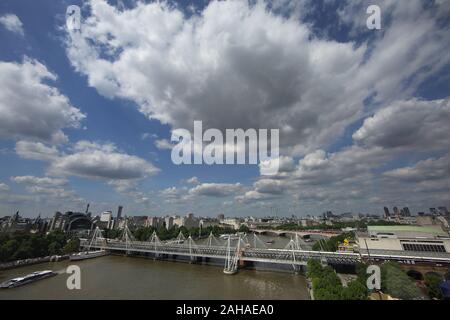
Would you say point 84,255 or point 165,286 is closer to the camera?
point 165,286

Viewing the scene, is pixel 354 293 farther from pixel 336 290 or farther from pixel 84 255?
pixel 84 255

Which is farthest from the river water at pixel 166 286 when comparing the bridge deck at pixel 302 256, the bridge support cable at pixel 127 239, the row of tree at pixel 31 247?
the bridge support cable at pixel 127 239

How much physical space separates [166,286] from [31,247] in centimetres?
2226

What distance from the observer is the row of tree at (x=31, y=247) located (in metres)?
25.0

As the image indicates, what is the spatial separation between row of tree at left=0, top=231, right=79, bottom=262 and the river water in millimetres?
3842

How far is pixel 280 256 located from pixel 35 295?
21622mm

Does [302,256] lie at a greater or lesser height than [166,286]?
greater

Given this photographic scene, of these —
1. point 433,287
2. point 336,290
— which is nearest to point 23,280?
point 336,290

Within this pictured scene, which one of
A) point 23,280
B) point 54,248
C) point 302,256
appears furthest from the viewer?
point 54,248

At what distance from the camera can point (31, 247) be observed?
27203 mm

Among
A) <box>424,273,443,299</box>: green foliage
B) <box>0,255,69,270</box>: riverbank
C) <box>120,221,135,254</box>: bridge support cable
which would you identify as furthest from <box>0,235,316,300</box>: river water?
<box>120,221,135,254</box>: bridge support cable

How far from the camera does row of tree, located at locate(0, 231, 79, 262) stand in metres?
25.0
